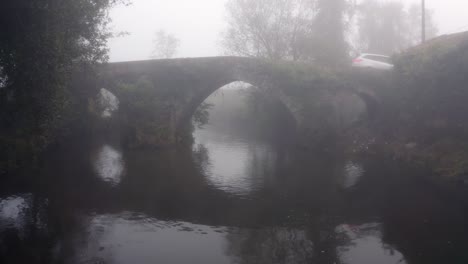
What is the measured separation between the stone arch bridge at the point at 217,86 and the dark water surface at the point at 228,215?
363 centimetres

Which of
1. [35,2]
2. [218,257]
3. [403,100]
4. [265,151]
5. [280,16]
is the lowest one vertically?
[218,257]

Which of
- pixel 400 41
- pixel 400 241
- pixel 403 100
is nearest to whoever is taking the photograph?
pixel 400 241

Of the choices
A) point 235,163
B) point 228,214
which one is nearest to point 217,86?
point 235,163

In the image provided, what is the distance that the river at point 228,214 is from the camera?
7.39 metres

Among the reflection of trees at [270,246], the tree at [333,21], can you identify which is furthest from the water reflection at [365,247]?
the tree at [333,21]

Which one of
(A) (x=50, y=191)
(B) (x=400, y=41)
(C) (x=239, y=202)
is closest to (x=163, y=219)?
(C) (x=239, y=202)

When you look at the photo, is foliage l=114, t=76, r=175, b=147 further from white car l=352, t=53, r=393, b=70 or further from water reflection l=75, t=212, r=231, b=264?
white car l=352, t=53, r=393, b=70

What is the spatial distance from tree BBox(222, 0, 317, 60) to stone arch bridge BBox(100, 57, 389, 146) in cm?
884

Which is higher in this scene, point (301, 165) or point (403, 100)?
point (403, 100)

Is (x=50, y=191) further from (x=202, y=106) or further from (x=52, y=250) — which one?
(x=202, y=106)

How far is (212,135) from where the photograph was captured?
88.1 ft

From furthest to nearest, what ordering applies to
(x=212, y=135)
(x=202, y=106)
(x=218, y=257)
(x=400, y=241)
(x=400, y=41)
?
1. (x=400, y=41)
2. (x=212, y=135)
3. (x=202, y=106)
4. (x=400, y=241)
5. (x=218, y=257)

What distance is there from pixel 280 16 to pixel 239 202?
20.9 metres

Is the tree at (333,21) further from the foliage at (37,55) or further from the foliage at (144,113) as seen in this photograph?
the foliage at (37,55)
